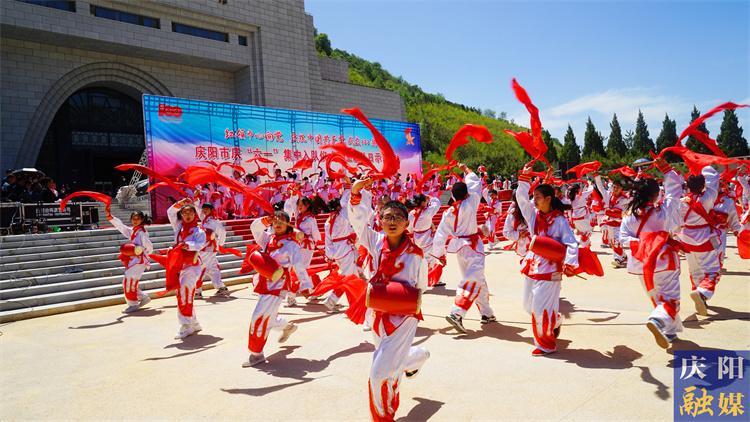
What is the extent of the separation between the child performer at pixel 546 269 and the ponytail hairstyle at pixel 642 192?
0.63 metres

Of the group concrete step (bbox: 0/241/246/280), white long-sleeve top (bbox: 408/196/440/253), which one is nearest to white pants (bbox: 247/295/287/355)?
white long-sleeve top (bbox: 408/196/440/253)

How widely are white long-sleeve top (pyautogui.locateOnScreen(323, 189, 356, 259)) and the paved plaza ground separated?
1.23m

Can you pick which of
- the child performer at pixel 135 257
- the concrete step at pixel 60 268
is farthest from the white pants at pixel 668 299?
the concrete step at pixel 60 268

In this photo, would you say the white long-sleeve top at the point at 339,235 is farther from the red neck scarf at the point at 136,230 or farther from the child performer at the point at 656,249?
the child performer at the point at 656,249

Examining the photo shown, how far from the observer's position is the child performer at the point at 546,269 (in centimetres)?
457

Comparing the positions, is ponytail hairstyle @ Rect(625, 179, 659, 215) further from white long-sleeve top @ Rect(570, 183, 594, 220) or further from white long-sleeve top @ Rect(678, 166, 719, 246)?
white long-sleeve top @ Rect(570, 183, 594, 220)

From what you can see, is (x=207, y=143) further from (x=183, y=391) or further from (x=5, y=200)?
(x=183, y=391)

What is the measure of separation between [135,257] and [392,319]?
6.33m

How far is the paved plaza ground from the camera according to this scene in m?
3.61

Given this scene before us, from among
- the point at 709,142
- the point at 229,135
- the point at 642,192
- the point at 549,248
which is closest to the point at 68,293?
the point at 549,248

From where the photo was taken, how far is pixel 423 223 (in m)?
8.32

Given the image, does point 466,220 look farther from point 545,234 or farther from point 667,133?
point 667,133

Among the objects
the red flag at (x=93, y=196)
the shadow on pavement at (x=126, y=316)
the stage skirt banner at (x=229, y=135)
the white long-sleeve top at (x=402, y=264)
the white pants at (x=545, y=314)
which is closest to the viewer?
the white long-sleeve top at (x=402, y=264)

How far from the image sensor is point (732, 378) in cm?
376
